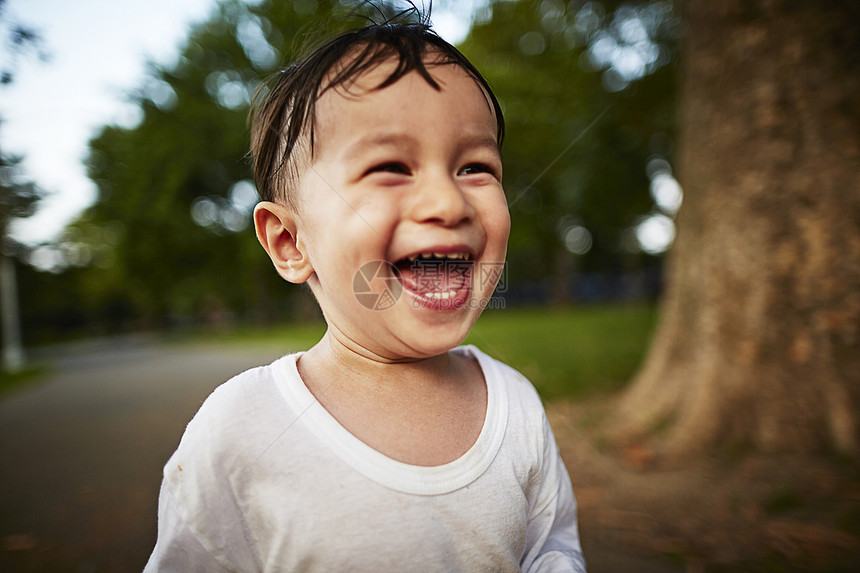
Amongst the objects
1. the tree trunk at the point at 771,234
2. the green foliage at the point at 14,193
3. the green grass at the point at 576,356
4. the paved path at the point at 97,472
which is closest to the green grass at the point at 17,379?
the paved path at the point at 97,472

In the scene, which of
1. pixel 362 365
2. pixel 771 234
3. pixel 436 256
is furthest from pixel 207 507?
pixel 771 234

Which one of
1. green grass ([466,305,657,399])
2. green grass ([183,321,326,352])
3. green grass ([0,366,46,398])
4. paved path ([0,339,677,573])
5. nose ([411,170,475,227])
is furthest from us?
green grass ([0,366,46,398])

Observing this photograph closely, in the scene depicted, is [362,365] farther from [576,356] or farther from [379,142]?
[576,356]

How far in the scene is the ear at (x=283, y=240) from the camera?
103 centimetres

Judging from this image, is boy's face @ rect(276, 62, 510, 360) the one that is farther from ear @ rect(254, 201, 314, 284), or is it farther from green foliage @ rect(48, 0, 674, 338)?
green foliage @ rect(48, 0, 674, 338)

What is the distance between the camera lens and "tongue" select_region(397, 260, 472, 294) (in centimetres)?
89

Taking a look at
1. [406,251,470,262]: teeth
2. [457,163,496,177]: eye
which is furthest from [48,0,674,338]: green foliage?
[406,251,470,262]: teeth

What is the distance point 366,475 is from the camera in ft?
2.91

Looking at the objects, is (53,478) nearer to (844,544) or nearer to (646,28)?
(844,544)

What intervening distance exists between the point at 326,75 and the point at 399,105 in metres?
0.19

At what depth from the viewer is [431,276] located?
2.96 ft

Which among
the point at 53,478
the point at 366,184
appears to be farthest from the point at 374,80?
the point at 53,478

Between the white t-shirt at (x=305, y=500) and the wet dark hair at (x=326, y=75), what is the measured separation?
18.4 inches
